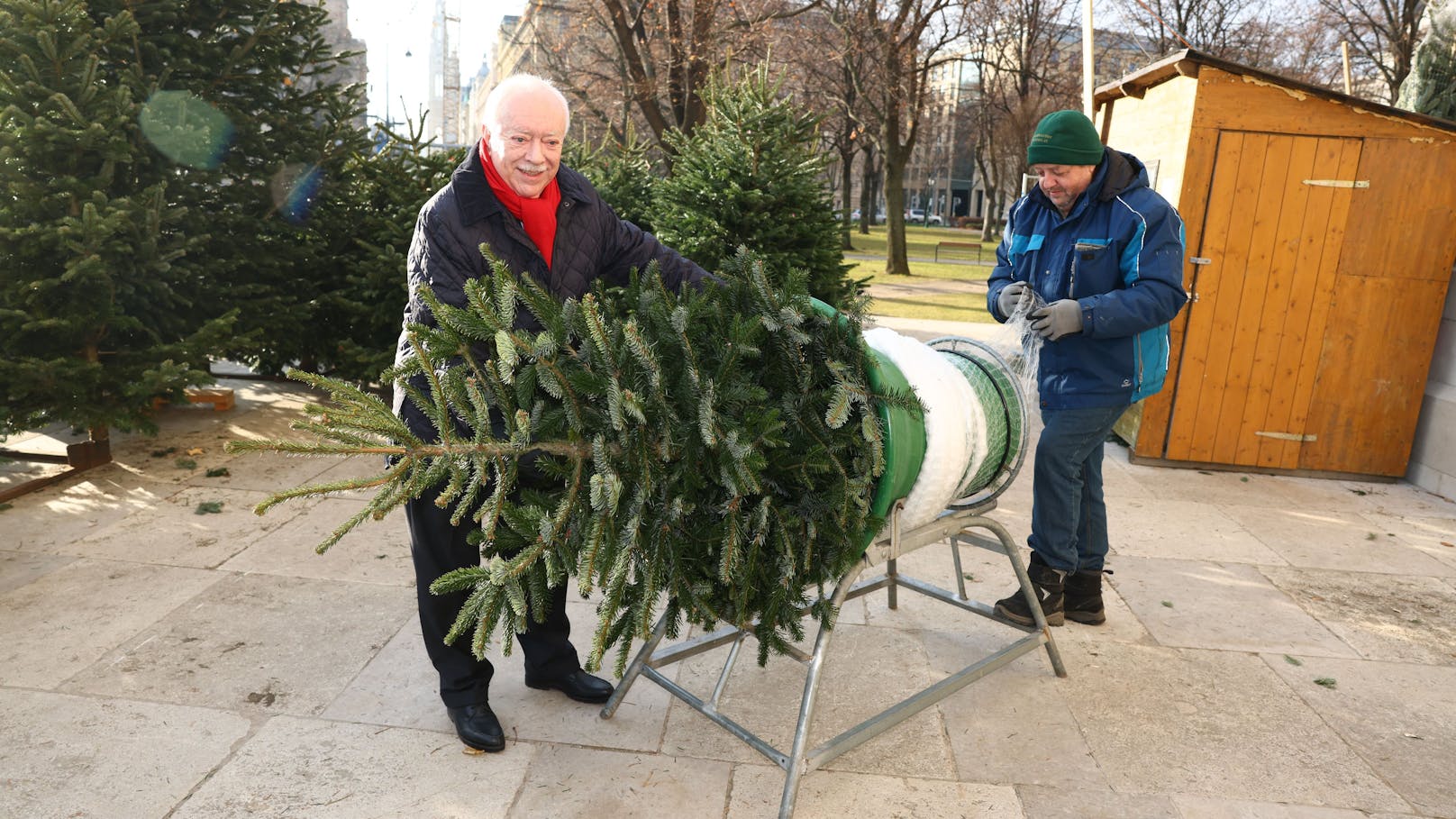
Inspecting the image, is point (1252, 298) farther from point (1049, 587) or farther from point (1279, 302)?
point (1049, 587)

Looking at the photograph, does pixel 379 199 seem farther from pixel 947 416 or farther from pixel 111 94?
pixel 947 416

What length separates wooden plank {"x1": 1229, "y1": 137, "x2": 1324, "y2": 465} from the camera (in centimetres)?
639

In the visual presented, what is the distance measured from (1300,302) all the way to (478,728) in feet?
20.2

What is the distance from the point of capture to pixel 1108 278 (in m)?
3.81

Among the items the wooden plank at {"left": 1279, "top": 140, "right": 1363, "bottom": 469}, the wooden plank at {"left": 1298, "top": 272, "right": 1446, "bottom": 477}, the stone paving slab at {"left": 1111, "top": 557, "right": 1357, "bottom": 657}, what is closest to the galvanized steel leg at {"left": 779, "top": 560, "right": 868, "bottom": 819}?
the stone paving slab at {"left": 1111, "top": 557, "right": 1357, "bottom": 657}

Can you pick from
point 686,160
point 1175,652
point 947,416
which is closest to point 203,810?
point 947,416

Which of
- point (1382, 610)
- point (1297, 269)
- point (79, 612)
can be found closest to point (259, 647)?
point (79, 612)

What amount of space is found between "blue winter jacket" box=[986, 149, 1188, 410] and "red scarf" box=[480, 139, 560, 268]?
1.85 metres

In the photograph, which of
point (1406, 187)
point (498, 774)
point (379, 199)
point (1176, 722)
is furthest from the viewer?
point (379, 199)

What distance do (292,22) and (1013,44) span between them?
102 feet

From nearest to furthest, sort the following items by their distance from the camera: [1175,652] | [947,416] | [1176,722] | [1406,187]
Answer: [947,416]
[1176,722]
[1175,652]
[1406,187]

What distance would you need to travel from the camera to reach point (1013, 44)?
3334 cm

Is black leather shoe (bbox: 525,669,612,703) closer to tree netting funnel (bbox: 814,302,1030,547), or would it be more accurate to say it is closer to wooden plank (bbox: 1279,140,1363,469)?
tree netting funnel (bbox: 814,302,1030,547)

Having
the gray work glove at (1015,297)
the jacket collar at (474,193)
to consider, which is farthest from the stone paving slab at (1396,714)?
the jacket collar at (474,193)
